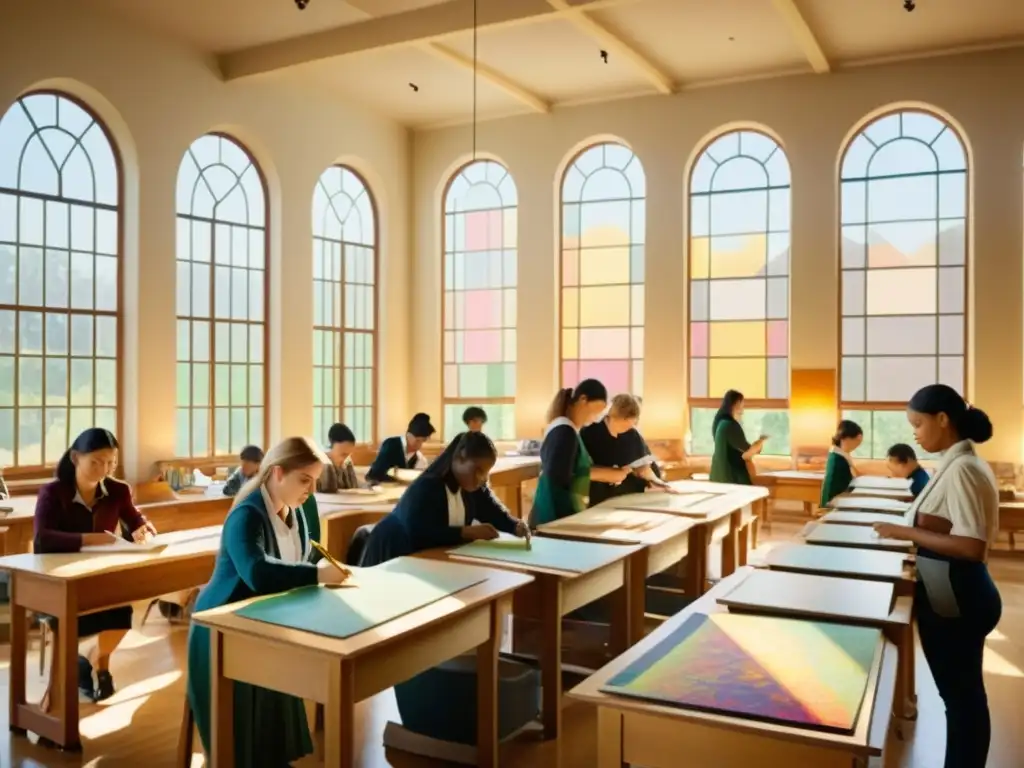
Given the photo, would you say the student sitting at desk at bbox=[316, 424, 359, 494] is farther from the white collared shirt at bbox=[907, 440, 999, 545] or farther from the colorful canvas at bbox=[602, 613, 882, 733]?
the white collared shirt at bbox=[907, 440, 999, 545]

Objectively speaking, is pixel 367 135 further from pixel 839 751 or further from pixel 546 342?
pixel 839 751

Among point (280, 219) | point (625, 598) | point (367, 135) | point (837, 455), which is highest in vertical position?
point (367, 135)

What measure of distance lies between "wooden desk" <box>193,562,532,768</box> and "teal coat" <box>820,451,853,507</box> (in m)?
3.57

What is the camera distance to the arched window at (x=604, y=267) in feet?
34.9

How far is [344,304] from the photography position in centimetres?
1078

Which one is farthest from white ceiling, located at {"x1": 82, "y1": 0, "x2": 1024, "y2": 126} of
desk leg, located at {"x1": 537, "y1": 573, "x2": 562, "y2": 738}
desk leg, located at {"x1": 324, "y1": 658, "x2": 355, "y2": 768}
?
desk leg, located at {"x1": 324, "y1": 658, "x2": 355, "y2": 768}

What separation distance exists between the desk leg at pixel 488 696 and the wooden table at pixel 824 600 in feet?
2.81

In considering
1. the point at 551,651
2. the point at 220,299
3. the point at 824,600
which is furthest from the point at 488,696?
the point at 220,299

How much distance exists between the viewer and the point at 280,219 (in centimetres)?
970

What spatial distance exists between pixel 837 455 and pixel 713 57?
16.2 ft

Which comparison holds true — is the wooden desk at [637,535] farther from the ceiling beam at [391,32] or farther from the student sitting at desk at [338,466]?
the ceiling beam at [391,32]

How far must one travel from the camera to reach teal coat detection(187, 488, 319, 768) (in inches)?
114

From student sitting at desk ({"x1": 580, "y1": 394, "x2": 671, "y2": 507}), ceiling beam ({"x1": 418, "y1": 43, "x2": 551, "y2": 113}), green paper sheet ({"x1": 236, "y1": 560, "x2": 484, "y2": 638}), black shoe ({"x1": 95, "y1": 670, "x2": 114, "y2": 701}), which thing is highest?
ceiling beam ({"x1": 418, "y1": 43, "x2": 551, "y2": 113})

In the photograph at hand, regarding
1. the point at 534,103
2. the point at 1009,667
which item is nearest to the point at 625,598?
the point at 1009,667
